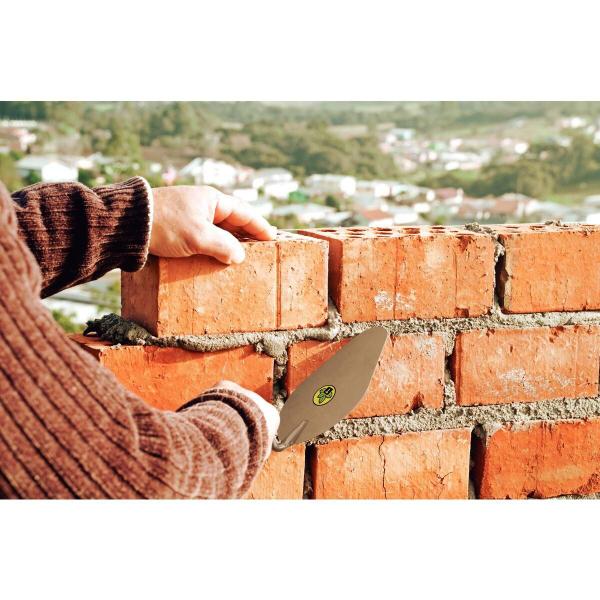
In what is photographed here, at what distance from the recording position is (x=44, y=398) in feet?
2.85

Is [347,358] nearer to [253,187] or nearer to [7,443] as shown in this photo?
[7,443]

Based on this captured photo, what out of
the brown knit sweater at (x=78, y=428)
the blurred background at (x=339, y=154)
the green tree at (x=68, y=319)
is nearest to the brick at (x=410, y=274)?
the brown knit sweater at (x=78, y=428)

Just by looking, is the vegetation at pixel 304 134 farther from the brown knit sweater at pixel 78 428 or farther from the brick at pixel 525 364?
the brown knit sweater at pixel 78 428

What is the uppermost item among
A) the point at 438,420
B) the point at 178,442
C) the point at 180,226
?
the point at 180,226

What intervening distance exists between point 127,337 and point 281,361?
0.24m

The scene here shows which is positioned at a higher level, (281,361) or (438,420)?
(281,361)

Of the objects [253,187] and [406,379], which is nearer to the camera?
[406,379]

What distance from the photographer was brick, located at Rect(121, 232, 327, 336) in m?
1.22

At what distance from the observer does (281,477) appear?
4.31ft

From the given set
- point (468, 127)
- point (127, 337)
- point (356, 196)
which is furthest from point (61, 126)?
point (127, 337)

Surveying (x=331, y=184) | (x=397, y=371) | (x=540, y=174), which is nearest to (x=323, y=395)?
(x=397, y=371)

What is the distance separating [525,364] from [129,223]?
686 millimetres

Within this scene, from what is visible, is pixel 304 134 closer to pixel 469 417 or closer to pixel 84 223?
pixel 469 417

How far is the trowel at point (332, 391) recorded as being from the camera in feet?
4.17
